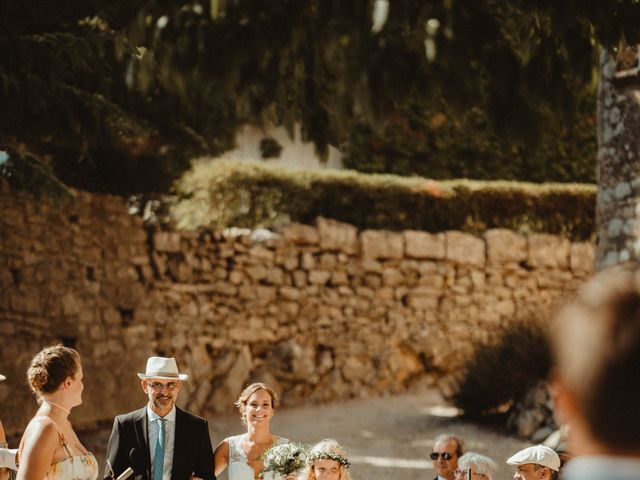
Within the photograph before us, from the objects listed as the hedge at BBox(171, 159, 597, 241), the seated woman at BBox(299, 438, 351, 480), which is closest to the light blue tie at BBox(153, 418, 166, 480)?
the seated woman at BBox(299, 438, 351, 480)

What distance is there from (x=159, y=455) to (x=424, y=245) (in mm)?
8582

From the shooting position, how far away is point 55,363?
12.3 feet

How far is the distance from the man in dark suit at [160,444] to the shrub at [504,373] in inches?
228

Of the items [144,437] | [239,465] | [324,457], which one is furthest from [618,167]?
[144,437]

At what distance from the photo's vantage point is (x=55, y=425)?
Result: 3701 mm

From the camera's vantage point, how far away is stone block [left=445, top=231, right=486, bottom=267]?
13102 millimetres

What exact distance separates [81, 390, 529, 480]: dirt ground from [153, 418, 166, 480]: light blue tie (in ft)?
13.4

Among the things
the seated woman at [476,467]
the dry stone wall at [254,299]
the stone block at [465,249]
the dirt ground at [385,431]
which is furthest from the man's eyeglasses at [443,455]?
the stone block at [465,249]

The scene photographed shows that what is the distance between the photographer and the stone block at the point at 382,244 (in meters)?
12.6

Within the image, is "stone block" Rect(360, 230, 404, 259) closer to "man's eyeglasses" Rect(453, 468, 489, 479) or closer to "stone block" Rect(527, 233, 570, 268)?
"stone block" Rect(527, 233, 570, 268)

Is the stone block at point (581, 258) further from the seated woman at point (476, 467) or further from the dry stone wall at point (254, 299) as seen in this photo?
the seated woman at point (476, 467)

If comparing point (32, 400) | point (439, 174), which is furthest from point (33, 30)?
point (439, 174)

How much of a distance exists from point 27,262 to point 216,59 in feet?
22.7

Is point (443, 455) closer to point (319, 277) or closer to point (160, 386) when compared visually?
point (160, 386)
